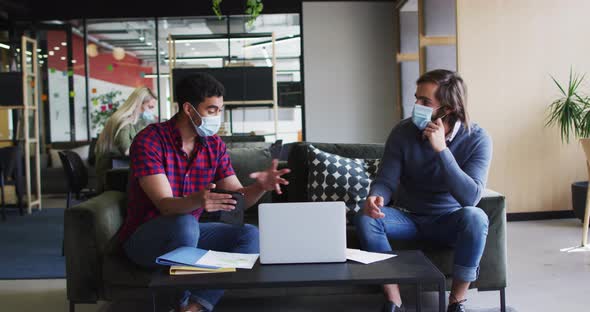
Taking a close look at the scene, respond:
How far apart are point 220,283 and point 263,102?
6.44 metres

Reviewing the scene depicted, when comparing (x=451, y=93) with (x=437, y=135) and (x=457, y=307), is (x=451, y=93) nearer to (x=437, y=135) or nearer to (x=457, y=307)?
(x=437, y=135)

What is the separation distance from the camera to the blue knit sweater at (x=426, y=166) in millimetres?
2760

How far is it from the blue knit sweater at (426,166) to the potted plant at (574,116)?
9.39 feet

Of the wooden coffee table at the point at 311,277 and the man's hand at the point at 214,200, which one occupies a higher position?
the man's hand at the point at 214,200

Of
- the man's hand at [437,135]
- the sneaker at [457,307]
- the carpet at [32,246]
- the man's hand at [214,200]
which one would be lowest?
the carpet at [32,246]

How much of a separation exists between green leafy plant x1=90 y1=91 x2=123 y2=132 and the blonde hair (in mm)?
4972

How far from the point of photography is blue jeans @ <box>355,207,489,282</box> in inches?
101

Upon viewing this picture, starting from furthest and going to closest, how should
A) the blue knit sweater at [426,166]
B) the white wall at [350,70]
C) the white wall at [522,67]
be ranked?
the white wall at [350,70] < the white wall at [522,67] < the blue knit sweater at [426,166]

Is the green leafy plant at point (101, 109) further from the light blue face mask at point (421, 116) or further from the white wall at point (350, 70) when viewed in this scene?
the light blue face mask at point (421, 116)

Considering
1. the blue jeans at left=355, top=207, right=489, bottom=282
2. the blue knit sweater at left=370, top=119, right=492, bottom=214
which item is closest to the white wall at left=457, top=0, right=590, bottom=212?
the blue knit sweater at left=370, top=119, right=492, bottom=214

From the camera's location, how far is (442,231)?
2.75 m

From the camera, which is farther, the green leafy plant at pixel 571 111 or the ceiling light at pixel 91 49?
the ceiling light at pixel 91 49

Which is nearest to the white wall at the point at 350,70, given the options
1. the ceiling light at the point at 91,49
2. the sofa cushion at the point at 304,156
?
the ceiling light at the point at 91,49

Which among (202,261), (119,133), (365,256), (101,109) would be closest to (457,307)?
(365,256)
